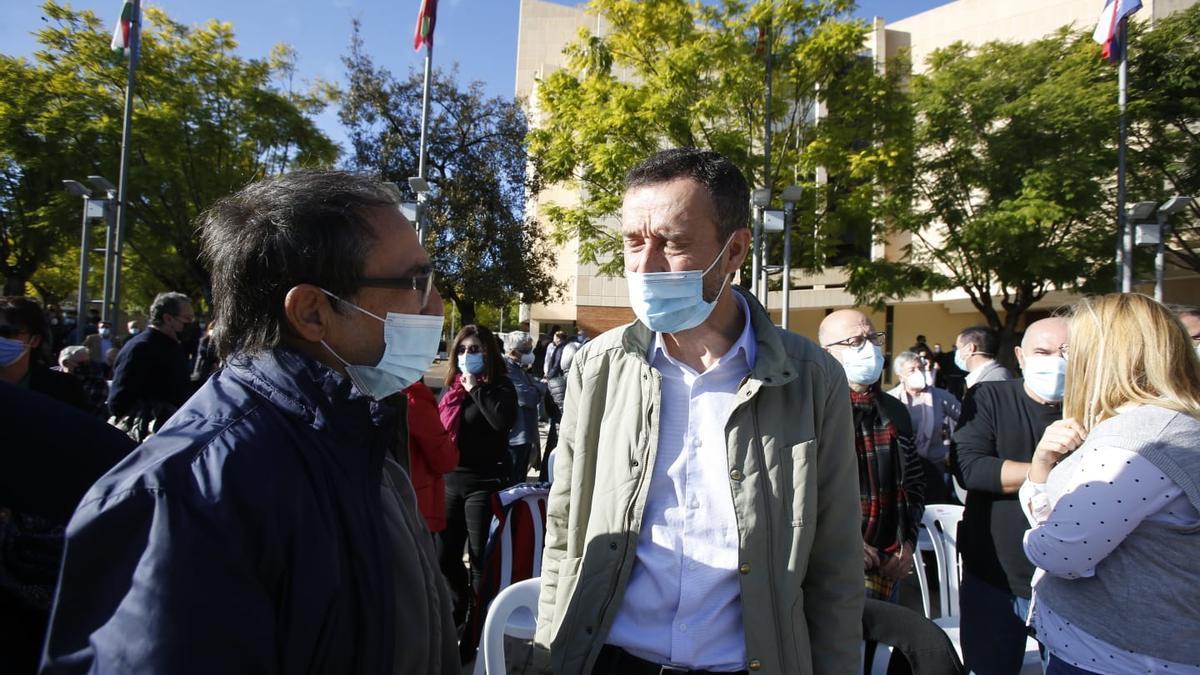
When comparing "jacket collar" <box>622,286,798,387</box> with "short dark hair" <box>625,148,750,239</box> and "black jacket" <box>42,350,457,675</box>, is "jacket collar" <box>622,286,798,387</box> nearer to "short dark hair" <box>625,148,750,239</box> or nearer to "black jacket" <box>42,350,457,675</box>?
"short dark hair" <box>625,148,750,239</box>

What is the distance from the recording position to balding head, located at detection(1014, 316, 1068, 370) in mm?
3115

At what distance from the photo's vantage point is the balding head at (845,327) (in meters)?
3.74

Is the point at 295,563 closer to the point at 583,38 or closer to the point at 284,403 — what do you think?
the point at 284,403

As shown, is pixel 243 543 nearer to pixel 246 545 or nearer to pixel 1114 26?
pixel 246 545

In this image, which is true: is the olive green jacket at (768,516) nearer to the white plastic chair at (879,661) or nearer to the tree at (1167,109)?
the white plastic chair at (879,661)

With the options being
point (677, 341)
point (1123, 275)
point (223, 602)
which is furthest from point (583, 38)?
point (223, 602)

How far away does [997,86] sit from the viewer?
1817cm

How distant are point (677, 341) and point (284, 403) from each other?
3.84ft

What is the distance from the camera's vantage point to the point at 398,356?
155cm

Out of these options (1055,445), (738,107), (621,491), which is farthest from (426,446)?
(738,107)

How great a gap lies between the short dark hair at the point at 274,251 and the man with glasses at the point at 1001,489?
2565 mm

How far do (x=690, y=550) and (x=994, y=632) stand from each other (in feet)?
5.95

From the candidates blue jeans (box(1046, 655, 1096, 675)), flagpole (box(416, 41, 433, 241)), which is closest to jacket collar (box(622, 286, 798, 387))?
blue jeans (box(1046, 655, 1096, 675))

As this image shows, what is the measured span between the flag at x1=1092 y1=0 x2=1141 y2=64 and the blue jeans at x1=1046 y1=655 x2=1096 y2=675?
17.3 meters
